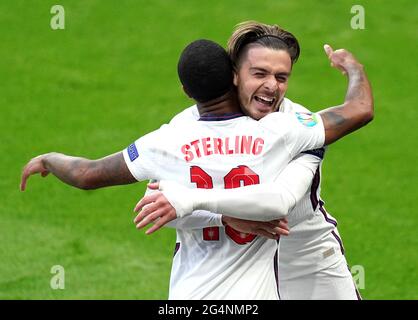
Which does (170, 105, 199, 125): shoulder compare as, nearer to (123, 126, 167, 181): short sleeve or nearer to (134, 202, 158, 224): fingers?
(123, 126, 167, 181): short sleeve

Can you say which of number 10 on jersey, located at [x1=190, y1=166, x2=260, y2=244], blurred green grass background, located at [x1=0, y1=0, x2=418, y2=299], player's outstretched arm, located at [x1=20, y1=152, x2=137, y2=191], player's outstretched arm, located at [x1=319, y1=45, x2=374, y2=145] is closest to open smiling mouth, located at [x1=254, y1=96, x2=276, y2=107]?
player's outstretched arm, located at [x1=319, y1=45, x2=374, y2=145]

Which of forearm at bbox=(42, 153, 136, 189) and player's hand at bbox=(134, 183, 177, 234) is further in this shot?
forearm at bbox=(42, 153, 136, 189)

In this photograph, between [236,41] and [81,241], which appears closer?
[236,41]

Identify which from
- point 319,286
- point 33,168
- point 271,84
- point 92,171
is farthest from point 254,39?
point 319,286

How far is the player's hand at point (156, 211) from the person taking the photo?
5.59 metres

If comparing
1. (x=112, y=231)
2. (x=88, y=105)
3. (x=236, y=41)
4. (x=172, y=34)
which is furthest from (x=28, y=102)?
(x=236, y=41)

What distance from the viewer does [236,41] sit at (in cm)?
599

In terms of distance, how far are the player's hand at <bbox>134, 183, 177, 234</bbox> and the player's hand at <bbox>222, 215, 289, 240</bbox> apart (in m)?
0.32

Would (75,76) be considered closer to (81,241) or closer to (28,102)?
(28,102)

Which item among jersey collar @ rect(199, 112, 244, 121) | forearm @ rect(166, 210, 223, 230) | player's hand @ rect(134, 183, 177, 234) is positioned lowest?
forearm @ rect(166, 210, 223, 230)

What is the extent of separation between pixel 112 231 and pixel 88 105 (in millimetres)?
2829

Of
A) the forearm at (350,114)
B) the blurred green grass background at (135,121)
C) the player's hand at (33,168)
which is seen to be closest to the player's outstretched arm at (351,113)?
the forearm at (350,114)

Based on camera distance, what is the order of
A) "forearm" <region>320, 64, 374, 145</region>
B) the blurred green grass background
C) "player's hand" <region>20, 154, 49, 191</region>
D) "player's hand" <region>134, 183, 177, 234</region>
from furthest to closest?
the blurred green grass background < "player's hand" <region>20, 154, 49, 191</region> < "forearm" <region>320, 64, 374, 145</region> < "player's hand" <region>134, 183, 177, 234</region>

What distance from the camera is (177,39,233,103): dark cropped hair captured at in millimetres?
5840
